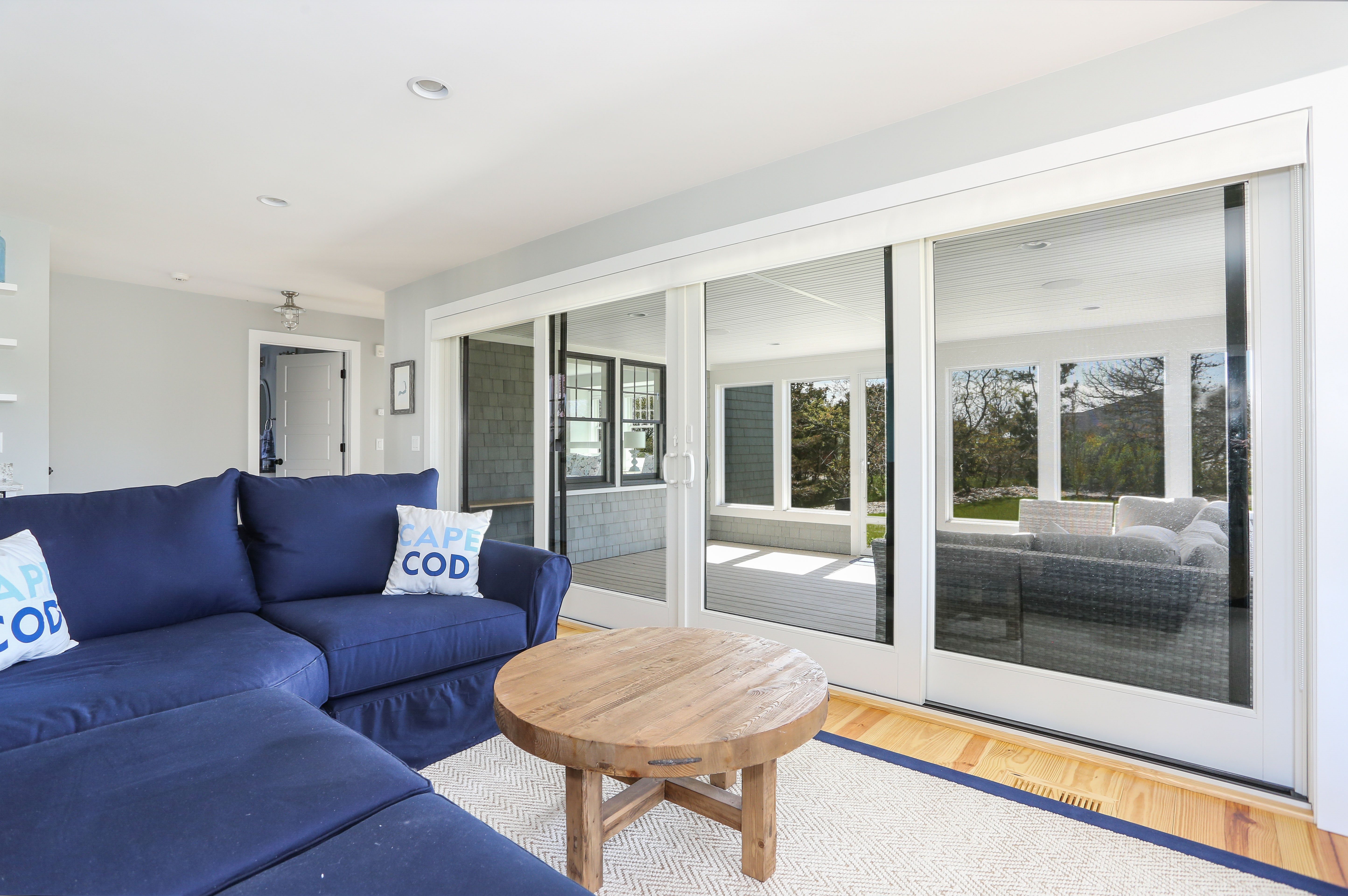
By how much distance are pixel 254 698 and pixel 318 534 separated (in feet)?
3.67

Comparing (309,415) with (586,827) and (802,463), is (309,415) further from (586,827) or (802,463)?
(586,827)

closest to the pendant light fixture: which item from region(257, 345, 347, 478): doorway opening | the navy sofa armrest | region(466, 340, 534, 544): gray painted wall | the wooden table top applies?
region(257, 345, 347, 478): doorway opening

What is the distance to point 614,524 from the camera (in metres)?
3.88

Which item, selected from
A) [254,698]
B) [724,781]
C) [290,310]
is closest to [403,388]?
[290,310]

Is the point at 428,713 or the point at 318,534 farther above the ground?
the point at 318,534

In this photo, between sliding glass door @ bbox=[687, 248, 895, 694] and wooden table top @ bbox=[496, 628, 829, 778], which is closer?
wooden table top @ bbox=[496, 628, 829, 778]

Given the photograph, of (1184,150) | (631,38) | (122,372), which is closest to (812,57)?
(631,38)

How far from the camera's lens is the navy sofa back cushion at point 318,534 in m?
2.51

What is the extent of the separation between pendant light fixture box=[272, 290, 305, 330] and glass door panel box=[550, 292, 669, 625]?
2.98 metres

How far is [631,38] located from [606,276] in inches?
63.0

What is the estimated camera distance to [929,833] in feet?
5.91

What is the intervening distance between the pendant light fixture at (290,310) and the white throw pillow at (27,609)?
4.27 metres

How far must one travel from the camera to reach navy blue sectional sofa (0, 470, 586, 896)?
3.18 feet

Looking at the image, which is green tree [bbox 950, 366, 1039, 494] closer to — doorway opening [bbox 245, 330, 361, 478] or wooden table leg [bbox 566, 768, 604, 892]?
wooden table leg [bbox 566, 768, 604, 892]
